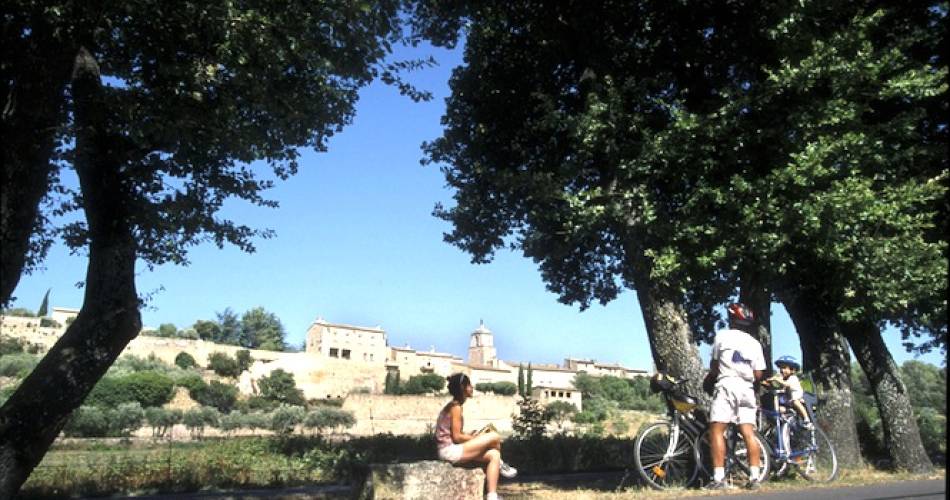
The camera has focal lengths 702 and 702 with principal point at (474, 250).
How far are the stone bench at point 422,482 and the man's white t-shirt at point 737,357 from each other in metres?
2.89

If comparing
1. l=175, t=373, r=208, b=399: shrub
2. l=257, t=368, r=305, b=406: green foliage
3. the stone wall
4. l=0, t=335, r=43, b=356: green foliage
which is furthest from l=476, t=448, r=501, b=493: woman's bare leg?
l=0, t=335, r=43, b=356: green foliage

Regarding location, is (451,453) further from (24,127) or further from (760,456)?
(24,127)

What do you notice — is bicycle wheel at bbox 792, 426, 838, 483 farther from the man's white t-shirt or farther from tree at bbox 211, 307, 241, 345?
tree at bbox 211, 307, 241, 345

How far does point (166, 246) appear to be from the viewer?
11406 mm

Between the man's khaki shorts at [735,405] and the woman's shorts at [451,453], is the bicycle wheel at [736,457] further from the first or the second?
the woman's shorts at [451,453]

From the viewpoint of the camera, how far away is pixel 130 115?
852cm

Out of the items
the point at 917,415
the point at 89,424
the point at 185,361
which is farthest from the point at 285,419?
the point at 185,361

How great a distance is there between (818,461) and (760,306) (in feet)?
11.8

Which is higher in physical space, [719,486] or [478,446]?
[478,446]

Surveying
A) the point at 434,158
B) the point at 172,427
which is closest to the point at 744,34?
the point at 434,158

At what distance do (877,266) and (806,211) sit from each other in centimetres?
183

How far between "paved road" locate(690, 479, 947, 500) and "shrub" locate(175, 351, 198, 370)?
71781 millimetres

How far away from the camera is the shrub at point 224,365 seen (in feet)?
230

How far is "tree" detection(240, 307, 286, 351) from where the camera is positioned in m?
122
